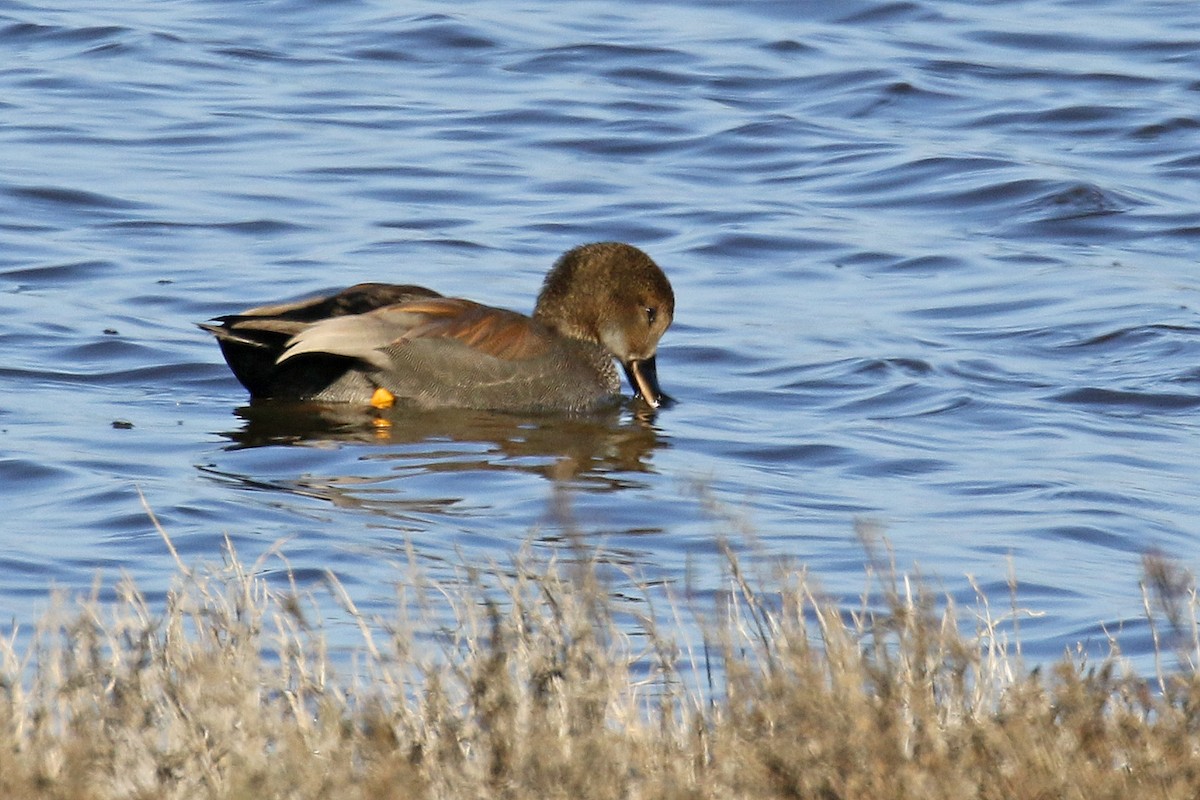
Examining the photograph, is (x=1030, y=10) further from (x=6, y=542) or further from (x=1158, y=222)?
(x=6, y=542)

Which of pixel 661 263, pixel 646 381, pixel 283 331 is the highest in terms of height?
pixel 283 331

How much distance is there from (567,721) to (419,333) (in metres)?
5.16

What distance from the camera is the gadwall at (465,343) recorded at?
927 cm

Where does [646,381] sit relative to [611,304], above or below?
below

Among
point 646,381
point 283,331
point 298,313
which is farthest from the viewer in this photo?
point 646,381

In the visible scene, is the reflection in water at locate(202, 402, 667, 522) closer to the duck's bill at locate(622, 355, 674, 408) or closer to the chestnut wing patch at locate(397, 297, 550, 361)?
the duck's bill at locate(622, 355, 674, 408)

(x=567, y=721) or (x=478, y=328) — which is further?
(x=478, y=328)

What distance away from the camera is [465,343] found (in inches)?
375

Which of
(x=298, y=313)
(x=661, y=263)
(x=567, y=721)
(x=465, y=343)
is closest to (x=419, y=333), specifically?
(x=465, y=343)

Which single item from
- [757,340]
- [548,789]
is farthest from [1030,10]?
[548,789]

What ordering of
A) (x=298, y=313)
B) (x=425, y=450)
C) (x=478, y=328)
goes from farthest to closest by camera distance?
(x=478, y=328) < (x=298, y=313) < (x=425, y=450)

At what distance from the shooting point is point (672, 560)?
7.46m

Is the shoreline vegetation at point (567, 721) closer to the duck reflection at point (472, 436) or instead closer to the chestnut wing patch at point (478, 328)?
the duck reflection at point (472, 436)

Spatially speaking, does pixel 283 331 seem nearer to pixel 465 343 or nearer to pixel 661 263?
pixel 465 343
